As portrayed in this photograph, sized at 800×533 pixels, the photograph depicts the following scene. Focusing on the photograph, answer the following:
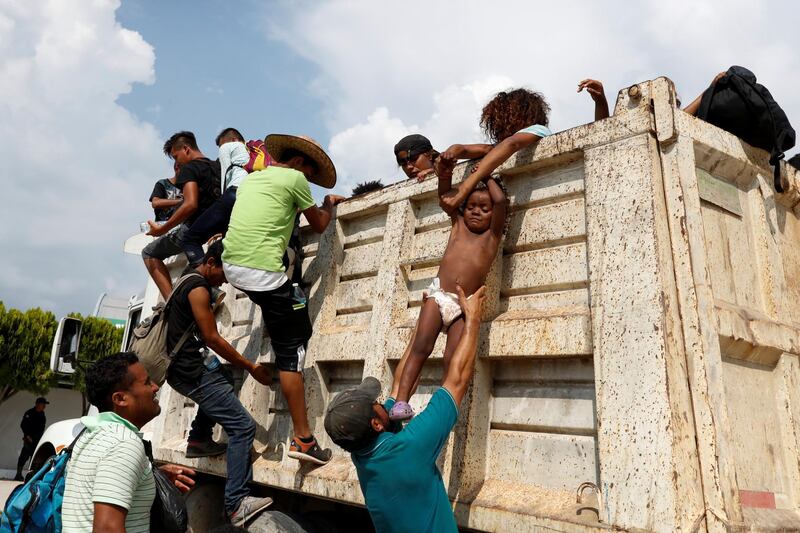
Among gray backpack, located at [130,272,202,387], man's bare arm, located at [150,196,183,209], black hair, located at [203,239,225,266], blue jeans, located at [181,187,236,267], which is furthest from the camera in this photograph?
man's bare arm, located at [150,196,183,209]

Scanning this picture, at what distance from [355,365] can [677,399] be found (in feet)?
5.42

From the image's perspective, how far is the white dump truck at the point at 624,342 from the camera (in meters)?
2.07

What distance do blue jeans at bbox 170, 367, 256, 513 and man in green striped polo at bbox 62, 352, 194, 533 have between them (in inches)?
38.8

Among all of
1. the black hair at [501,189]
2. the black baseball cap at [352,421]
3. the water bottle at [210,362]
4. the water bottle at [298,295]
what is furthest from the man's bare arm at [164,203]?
the black baseball cap at [352,421]

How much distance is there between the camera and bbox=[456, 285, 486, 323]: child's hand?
2535 millimetres

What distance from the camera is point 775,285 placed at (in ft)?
8.70

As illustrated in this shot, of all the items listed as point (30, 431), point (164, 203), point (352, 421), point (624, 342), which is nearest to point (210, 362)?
point (352, 421)

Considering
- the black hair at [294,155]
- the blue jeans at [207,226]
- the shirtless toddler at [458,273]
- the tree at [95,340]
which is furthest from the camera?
the tree at [95,340]

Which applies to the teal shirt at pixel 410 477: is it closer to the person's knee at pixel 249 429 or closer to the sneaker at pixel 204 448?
the person's knee at pixel 249 429

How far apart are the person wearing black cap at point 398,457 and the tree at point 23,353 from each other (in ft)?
60.8

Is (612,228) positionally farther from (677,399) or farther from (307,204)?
(307,204)

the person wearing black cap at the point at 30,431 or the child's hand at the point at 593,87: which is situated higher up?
the child's hand at the point at 593,87

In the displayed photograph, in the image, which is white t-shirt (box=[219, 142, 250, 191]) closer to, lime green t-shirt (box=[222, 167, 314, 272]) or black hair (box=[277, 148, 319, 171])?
black hair (box=[277, 148, 319, 171])

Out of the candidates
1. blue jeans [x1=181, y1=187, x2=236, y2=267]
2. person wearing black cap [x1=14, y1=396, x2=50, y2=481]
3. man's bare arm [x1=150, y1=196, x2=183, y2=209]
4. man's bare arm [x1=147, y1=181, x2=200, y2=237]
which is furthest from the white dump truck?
person wearing black cap [x1=14, y1=396, x2=50, y2=481]
